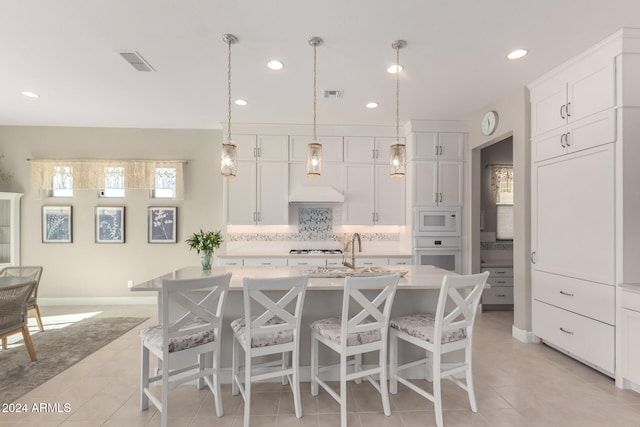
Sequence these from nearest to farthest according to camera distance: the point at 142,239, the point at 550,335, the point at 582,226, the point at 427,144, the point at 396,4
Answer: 1. the point at 396,4
2. the point at 582,226
3. the point at 550,335
4. the point at 427,144
5. the point at 142,239

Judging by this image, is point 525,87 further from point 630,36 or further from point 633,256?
point 633,256

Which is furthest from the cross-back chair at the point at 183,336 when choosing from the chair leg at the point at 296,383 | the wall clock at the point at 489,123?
the wall clock at the point at 489,123

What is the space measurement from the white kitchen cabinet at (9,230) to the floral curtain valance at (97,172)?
319 mm

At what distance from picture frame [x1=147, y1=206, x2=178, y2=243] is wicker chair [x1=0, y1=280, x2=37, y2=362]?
7.13 feet

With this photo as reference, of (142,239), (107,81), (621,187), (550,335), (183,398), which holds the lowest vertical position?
(183,398)

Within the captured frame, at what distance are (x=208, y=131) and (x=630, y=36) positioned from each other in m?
5.06

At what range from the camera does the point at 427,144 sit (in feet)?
16.0

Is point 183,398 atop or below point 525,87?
below

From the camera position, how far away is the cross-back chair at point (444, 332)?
6.94 ft

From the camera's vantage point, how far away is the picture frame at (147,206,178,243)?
5.19 metres

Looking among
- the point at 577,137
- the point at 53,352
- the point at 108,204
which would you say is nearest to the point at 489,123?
the point at 577,137

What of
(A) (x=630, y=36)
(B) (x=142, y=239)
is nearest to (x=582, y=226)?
(A) (x=630, y=36)

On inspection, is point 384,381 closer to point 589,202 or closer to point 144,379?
point 144,379

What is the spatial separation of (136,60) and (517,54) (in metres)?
3.48
